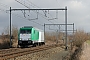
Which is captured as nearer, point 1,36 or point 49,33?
point 1,36

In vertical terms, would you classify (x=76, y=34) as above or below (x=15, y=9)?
below

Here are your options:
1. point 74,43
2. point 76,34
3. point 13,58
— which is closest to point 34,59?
A: point 13,58

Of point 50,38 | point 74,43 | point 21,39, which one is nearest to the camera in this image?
point 21,39

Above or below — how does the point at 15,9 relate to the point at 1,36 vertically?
above

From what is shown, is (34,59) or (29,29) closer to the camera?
(34,59)

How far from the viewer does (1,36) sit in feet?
234

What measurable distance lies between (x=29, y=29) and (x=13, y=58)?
2273cm

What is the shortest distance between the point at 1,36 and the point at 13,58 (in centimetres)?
5194

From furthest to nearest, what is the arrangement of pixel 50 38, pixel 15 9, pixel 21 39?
pixel 50 38 < pixel 21 39 < pixel 15 9

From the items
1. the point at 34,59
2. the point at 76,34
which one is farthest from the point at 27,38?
the point at 76,34

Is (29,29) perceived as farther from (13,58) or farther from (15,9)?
(13,58)

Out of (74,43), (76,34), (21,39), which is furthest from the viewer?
(76,34)

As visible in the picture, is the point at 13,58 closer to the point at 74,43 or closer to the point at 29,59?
the point at 29,59

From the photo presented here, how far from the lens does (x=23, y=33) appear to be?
4275cm
